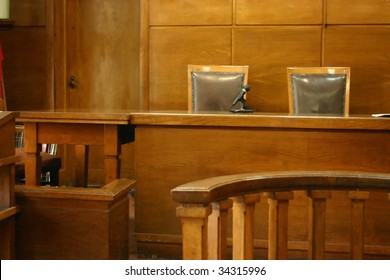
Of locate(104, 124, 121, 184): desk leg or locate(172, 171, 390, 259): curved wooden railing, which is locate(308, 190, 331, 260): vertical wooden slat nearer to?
locate(172, 171, 390, 259): curved wooden railing

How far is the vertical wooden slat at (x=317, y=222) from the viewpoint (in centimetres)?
118

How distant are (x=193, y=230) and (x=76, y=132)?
213 cm

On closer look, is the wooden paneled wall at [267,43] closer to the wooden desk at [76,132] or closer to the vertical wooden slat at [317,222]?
the wooden desk at [76,132]

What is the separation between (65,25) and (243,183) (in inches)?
183

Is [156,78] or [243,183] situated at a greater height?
[156,78]

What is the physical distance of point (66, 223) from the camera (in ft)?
6.93

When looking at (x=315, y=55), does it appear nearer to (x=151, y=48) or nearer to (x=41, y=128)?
(x=151, y=48)

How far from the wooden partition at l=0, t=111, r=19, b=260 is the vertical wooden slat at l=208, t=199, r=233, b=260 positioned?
45.7 inches

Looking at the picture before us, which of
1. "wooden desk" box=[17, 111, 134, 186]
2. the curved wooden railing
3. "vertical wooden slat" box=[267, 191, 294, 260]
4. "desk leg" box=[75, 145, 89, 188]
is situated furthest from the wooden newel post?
"desk leg" box=[75, 145, 89, 188]

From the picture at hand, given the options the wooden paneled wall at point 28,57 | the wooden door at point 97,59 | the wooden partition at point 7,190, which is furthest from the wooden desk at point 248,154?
the wooden paneled wall at point 28,57

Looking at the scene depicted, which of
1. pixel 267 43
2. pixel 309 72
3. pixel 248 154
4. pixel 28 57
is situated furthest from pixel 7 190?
pixel 28 57

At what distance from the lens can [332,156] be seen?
2.77 metres

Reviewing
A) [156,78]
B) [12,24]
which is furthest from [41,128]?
[12,24]

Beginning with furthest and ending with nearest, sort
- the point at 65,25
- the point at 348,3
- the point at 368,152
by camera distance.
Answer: the point at 65,25
the point at 348,3
the point at 368,152
